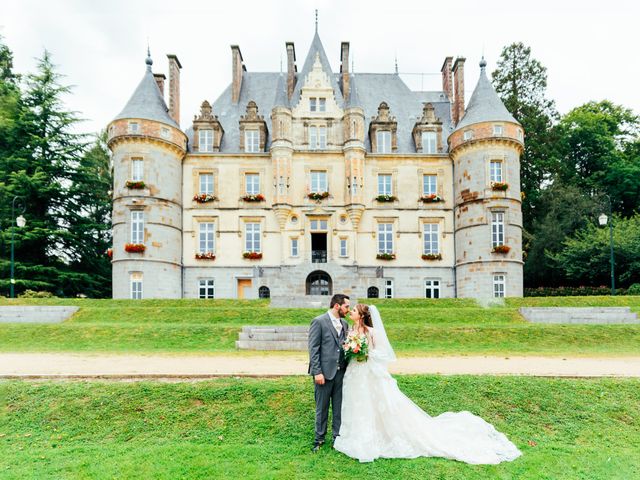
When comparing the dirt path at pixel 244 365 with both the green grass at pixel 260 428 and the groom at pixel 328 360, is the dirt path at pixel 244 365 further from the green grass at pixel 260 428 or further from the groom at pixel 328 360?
the groom at pixel 328 360

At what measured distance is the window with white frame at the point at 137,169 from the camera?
104ft

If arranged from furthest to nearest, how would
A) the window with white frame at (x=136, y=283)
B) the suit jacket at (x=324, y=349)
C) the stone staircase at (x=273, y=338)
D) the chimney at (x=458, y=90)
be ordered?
1. the chimney at (x=458, y=90)
2. the window with white frame at (x=136, y=283)
3. the stone staircase at (x=273, y=338)
4. the suit jacket at (x=324, y=349)

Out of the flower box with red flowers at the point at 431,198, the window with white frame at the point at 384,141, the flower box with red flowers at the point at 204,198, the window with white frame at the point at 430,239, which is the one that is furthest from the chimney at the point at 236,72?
the window with white frame at the point at 430,239

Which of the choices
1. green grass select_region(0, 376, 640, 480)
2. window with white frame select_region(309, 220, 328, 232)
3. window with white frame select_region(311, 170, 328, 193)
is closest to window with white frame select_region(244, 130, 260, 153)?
window with white frame select_region(311, 170, 328, 193)

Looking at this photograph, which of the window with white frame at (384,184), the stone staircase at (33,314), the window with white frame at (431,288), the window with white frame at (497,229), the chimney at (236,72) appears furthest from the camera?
the chimney at (236,72)

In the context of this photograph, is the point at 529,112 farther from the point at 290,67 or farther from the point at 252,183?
the point at 252,183

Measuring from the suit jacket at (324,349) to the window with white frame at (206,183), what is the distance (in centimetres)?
2730

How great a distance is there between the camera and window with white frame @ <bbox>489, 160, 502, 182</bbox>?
1280 inches

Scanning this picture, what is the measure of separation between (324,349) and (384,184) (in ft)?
90.5

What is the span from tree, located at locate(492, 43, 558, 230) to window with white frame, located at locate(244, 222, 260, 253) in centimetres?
2165

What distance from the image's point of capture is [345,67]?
35531 millimetres

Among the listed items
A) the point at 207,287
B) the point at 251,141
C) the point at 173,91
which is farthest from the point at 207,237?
the point at 173,91

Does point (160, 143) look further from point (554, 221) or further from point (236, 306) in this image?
point (554, 221)

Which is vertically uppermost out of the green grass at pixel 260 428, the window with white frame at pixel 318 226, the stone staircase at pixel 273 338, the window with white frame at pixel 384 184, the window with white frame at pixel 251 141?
the window with white frame at pixel 251 141
